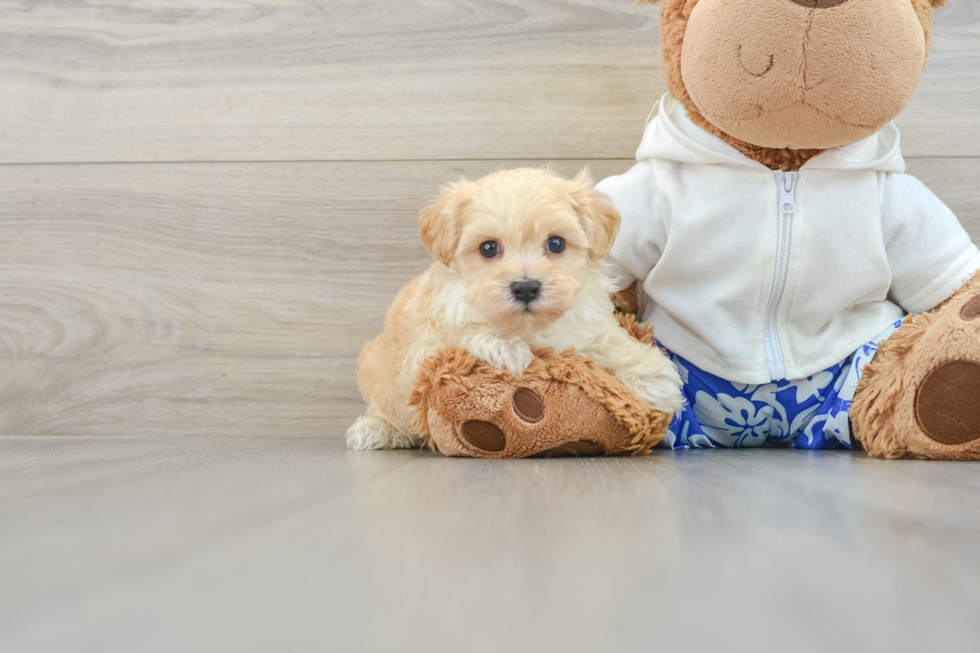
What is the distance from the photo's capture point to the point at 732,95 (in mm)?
725

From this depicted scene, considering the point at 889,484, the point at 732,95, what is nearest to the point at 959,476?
the point at 889,484

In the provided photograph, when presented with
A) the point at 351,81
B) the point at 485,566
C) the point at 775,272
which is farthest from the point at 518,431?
the point at 351,81

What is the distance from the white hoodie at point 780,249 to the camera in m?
0.82

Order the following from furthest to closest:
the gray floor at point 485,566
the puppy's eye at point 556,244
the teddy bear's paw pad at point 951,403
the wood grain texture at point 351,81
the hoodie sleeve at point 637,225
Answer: the wood grain texture at point 351,81 → the hoodie sleeve at point 637,225 → the puppy's eye at point 556,244 → the teddy bear's paw pad at point 951,403 → the gray floor at point 485,566

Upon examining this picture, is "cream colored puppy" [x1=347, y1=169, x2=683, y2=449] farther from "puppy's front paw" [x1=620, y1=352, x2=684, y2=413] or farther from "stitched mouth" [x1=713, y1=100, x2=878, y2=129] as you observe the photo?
"stitched mouth" [x1=713, y1=100, x2=878, y2=129]

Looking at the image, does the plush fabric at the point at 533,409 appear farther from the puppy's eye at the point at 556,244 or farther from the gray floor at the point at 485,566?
the gray floor at the point at 485,566

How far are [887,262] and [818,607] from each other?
73 centimetres

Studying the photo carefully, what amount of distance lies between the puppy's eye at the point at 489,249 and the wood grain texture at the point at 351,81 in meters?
0.41

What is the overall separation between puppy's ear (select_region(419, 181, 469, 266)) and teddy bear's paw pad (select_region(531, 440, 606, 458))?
23cm

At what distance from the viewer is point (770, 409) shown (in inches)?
33.9

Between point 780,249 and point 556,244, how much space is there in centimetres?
27

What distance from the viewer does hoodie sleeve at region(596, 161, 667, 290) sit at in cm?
87

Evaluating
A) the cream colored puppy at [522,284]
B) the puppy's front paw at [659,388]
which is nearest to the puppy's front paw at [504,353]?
the cream colored puppy at [522,284]

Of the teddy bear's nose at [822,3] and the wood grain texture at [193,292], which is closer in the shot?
the teddy bear's nose at [822,3]
